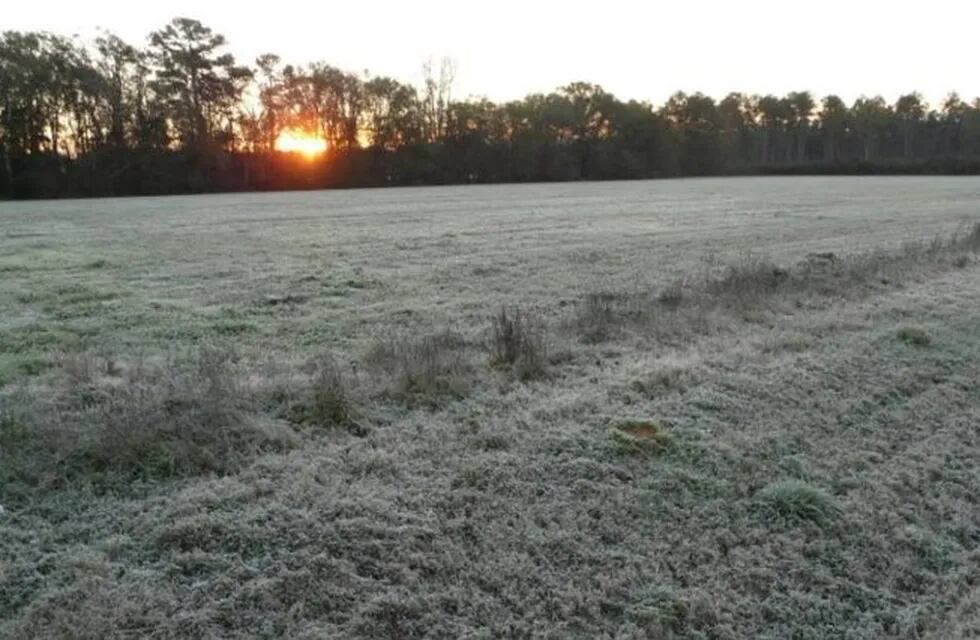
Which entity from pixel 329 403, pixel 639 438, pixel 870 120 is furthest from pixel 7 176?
pixel 870 120

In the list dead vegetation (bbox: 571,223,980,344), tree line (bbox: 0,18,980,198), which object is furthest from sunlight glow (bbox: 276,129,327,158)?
dead vegetation (bbox: 571,223,980,344)

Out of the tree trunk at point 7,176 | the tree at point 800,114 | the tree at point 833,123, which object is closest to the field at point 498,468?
the tree trunk at point 7,176

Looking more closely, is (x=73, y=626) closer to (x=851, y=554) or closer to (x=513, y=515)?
(x=513, y=515)

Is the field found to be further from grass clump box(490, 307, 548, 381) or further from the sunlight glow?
the sunlight glow

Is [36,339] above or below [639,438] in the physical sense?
above

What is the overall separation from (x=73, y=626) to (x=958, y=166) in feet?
315

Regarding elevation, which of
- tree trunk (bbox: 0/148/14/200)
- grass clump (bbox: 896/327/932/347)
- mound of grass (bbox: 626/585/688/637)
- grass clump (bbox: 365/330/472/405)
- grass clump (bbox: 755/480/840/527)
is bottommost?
mound of grass (bbox: 626/585/688/637)

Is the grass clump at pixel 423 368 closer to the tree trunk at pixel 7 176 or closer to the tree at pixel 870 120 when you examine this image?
the tree trunk at pixel 7 176

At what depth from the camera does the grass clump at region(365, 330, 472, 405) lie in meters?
5.58

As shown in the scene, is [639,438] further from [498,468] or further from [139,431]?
[139,431]

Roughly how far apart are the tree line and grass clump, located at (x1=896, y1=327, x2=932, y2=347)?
6093 centimetres

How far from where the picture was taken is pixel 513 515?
3.83m

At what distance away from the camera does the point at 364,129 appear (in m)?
71.8

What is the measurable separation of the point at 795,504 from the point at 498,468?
184cm
